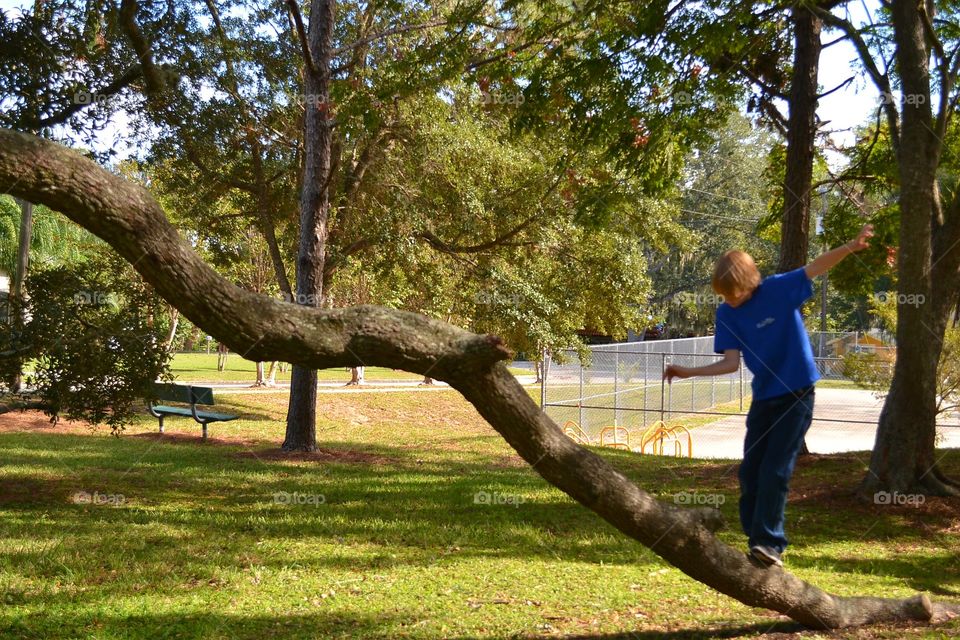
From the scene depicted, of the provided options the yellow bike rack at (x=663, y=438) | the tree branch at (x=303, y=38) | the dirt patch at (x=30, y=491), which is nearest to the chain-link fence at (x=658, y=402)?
the yellow bike rack at (x=663, y=438)

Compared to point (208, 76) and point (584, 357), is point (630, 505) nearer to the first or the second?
point (208, 76)

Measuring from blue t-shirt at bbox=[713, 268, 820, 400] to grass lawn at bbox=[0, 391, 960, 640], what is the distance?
194 centimetres

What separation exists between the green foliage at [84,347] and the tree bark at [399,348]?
6.32 metres

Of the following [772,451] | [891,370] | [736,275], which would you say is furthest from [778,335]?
[891,370]

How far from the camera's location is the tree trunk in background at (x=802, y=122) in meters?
12.0

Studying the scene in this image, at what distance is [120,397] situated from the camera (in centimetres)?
962

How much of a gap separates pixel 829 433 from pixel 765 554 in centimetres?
2252

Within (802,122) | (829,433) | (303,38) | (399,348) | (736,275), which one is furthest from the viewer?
(829,433)

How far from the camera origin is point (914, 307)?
29.6 feet

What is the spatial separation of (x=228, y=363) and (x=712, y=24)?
43662 mm

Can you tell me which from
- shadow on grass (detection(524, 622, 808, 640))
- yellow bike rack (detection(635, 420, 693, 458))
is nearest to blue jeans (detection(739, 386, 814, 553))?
shadow on grass (detection(524, 622, 808, 640))

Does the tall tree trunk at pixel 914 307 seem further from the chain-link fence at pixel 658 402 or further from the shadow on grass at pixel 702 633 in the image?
the chain-link fence at pixel 658 402

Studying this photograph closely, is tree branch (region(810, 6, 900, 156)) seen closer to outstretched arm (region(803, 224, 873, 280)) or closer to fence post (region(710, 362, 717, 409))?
outstretched arm (region(803, 224, 873, 280))

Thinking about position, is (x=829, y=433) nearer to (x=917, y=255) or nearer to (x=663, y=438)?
(x=663, y=438)
